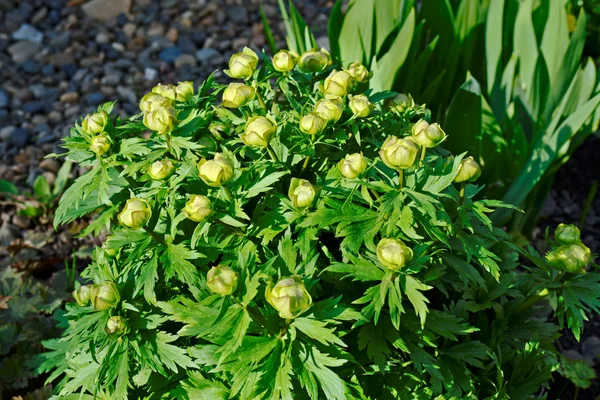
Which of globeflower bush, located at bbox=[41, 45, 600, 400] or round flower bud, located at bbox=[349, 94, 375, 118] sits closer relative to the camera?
globeflower bush, located at bbox=[41, 45, 600, 400]

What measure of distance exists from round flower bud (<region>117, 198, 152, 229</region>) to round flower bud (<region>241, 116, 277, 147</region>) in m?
0.24

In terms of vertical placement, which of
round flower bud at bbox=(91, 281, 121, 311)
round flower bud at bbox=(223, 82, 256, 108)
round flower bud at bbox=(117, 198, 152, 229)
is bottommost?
round flower bud at bbox=(91, 281, 121, 311)

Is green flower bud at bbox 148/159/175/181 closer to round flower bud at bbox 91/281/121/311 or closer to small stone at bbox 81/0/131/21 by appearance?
round flower bud at bbox 91/281/121/311

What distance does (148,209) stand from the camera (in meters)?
1.25

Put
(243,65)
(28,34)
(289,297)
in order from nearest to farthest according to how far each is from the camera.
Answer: (289,297) < (243,65) < (28,34)

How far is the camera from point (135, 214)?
1.23 meters

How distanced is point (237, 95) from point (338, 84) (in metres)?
0.21

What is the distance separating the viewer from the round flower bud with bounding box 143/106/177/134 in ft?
4.31

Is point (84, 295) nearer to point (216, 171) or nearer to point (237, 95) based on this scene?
point (216, 171)

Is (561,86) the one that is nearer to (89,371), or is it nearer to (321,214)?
(321,214)

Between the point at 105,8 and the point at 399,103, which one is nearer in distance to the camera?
the point at 399,103

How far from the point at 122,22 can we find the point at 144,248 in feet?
9.04

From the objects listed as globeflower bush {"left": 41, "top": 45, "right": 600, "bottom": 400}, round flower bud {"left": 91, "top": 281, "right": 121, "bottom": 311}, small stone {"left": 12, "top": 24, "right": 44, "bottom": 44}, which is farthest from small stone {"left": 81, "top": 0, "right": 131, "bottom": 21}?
round flower bud {"left": 91, "top": 281, "right": 121, "bottom": 311}

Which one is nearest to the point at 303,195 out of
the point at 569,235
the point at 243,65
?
the point at 243,65
